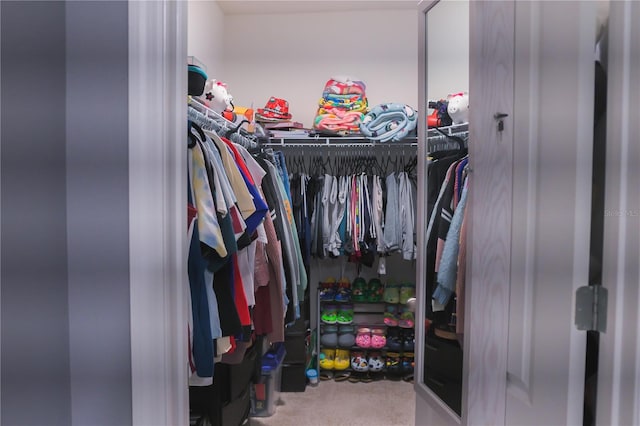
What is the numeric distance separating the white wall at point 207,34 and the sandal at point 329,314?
182 cm

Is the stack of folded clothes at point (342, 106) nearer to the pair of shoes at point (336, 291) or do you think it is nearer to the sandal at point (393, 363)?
the pair of shoes at point (336, 291)

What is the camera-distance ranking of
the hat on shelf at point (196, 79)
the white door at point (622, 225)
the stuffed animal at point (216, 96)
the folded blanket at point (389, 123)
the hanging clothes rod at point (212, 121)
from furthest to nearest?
the folded blanket at point (389, 123) → the stuffed animal at point (216, 96) → the hanging clothes rod at point (212, 121) → the hat on shelf at point (196, 79) → the white door at point (622, 225)

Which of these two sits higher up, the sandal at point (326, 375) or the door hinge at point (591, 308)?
the door hinge at point (591, 308)

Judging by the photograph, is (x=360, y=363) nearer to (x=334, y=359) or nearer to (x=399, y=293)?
(x=334, y=359)

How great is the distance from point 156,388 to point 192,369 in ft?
1.50

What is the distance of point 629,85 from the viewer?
594 mm

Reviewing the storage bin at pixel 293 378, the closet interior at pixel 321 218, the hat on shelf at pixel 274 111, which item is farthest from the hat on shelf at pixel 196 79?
the storage bin at pixel 293 378

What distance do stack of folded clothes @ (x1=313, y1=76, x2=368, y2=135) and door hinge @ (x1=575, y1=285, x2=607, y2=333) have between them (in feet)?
6.50

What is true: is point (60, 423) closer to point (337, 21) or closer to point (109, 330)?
point (109, 330)

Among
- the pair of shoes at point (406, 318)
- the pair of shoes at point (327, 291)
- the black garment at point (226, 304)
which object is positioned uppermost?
the black garment at point (226, 304)

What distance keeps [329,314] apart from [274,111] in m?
1.50

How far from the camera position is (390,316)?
2.56 m

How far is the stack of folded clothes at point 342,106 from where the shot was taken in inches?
97.0

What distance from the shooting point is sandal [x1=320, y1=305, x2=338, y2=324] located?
2586 millimetres
